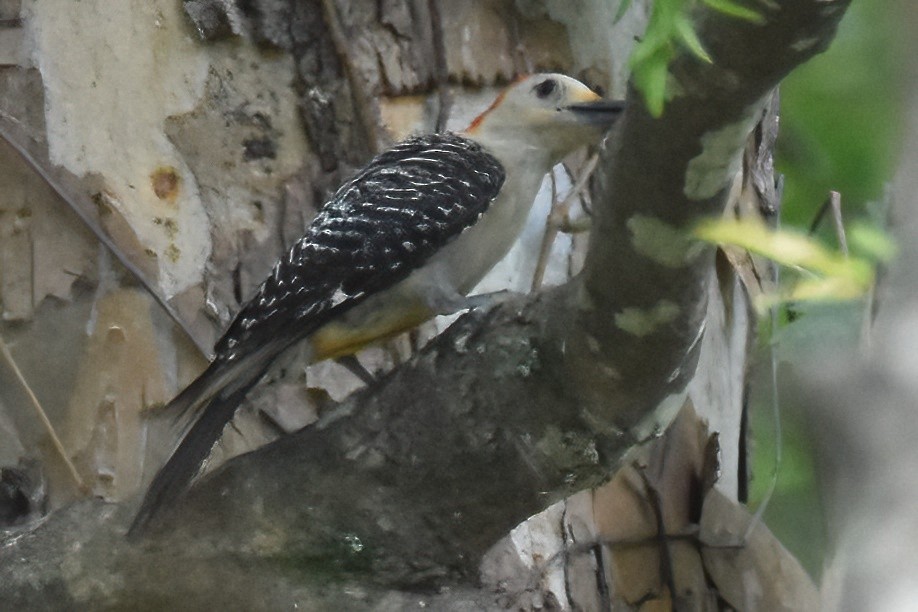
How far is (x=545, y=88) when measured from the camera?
347 centimetres

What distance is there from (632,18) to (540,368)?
160 centimetres

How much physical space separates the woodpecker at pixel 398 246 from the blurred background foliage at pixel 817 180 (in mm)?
618

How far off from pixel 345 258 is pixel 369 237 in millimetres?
88

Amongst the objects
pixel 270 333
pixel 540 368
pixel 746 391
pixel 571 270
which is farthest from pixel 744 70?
pixel 746 391

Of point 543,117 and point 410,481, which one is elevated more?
point 543,117

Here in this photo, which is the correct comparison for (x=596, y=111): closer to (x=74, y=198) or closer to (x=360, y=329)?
(x=360, y=329)

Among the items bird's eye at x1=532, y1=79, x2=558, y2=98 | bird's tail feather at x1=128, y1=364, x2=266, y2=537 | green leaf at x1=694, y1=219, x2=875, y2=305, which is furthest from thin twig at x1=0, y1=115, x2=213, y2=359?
green leaf at x1=694, y1=219, x2=875, y2=305

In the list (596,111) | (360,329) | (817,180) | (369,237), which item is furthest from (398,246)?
(817,180)

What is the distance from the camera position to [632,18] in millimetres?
3604

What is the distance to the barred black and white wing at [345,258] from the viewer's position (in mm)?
2668

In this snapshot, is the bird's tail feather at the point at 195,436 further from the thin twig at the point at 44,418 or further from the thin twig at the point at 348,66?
the thin twig at the point at 348,66

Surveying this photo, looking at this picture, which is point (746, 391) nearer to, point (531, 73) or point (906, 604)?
point (531, 73)

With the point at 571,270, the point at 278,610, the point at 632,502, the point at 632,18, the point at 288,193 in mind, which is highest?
the point at 632,18

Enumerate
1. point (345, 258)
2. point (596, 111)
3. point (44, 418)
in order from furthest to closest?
1. point (596, 111)
2. point (44, 418)
3. point (345, 258)
